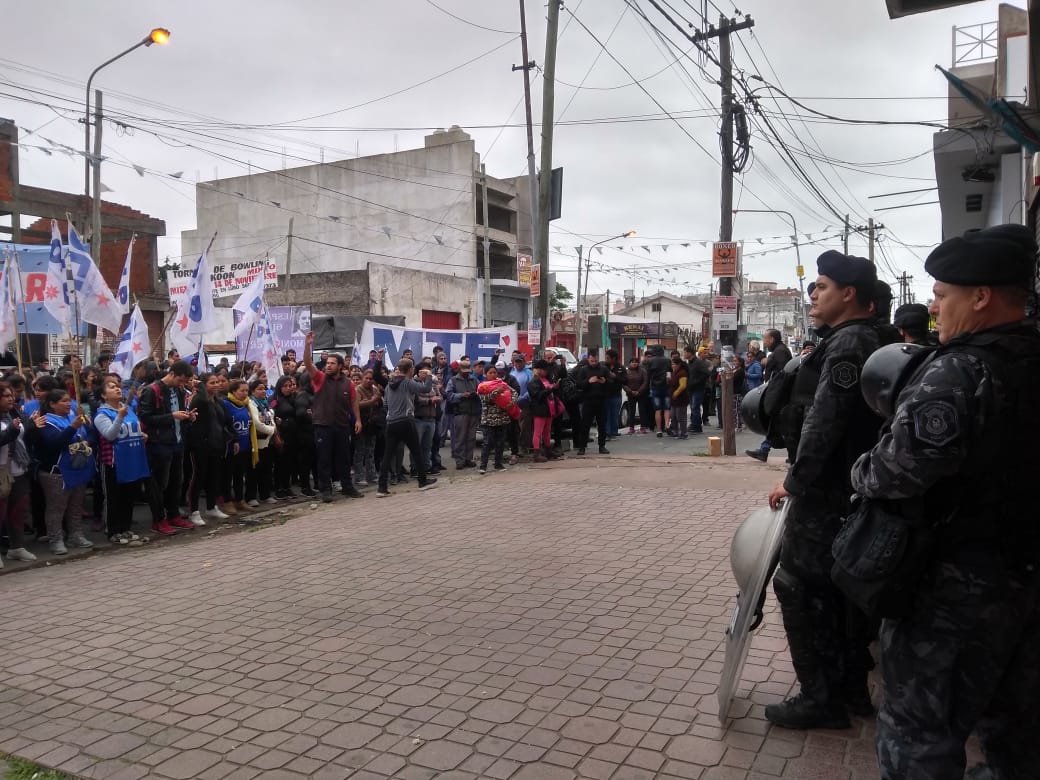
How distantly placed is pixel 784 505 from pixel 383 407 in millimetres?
9137

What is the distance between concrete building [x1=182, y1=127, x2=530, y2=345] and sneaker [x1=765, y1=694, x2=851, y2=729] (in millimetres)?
35617

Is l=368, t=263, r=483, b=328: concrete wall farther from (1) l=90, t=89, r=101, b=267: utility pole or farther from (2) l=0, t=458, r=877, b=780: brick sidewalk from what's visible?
(2) l=0, t=458, r=877, b=780: brick sidewalk

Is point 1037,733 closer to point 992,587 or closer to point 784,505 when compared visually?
point 992,587

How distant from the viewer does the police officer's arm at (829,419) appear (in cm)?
333

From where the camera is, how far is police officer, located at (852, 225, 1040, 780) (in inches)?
91.0

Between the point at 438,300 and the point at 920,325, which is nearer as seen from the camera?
the point at 920,325

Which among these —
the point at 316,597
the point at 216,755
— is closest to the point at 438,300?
the point at 316,597

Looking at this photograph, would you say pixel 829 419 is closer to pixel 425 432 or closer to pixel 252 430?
pixel 252 430

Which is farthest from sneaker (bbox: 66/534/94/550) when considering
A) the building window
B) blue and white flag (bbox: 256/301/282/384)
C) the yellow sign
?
the building window

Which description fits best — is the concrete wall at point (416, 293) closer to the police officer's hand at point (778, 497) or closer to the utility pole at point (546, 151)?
the utility pole at point (546, 151)

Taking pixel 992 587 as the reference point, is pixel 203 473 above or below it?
Result: below

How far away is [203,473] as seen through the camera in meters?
9.62

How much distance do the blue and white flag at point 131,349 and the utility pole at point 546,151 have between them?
726 cm

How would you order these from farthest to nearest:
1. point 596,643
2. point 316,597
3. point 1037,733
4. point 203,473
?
point 203,473 < point 316,597 < point 596,643 < point 1037,733
